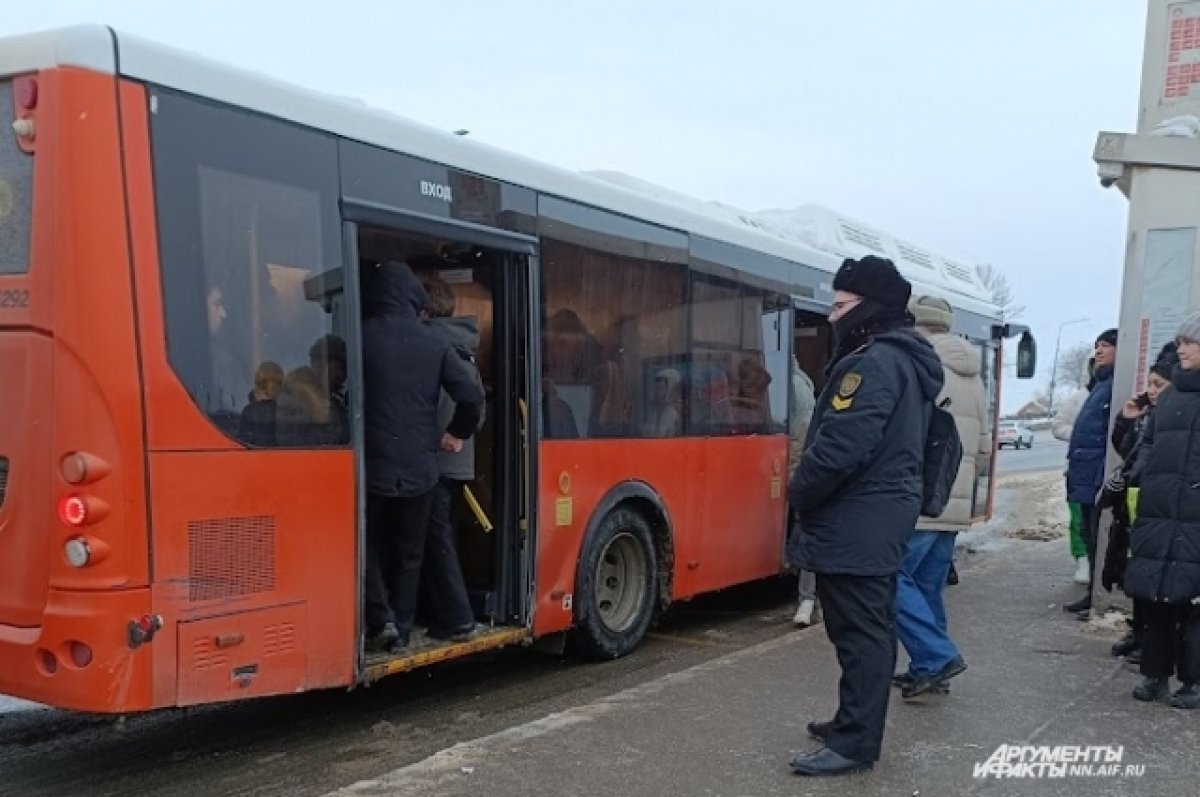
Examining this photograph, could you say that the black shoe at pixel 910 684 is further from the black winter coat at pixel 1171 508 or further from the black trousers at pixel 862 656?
the black trousers at pixel 862 656

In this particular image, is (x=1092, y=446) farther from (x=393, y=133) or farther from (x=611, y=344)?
(x=393, y=133)

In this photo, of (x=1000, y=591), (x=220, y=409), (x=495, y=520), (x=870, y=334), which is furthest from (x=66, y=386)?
(x=1000, y=591)

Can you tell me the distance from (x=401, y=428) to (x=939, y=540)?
8.98ft

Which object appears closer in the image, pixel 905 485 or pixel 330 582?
pixel 905 485

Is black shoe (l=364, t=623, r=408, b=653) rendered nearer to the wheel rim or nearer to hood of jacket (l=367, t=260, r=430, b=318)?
hood of jacket (l=367, t=260, r=430, b=318)

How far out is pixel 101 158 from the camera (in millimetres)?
3926

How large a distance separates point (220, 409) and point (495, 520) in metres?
2.07

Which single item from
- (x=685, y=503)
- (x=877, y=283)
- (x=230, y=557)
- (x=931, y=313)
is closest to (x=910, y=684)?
(x=931, y=313)

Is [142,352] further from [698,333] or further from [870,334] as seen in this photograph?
[698,333]

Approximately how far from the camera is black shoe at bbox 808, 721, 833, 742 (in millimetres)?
4523

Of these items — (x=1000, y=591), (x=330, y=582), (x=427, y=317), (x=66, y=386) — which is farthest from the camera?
(x=1000, y=591)

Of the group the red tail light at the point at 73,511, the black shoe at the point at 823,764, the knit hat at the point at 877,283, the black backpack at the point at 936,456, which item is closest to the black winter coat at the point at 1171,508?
the black backpack at the point at 936,456

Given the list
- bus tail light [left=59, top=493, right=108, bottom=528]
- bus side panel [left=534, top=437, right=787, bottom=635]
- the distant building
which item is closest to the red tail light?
bus tail light [left=59, top=493, right=108, bottom=528]

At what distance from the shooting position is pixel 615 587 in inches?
272
